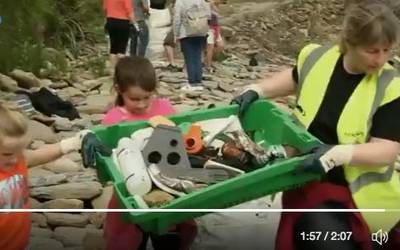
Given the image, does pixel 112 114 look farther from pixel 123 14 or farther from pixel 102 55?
pixel 102 55

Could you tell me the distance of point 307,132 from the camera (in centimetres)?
157

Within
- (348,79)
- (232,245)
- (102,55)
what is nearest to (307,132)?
(348,79)

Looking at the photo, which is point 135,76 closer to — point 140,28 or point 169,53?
point 140,28

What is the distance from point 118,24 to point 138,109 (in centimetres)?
227

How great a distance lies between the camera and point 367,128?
59.5 inches

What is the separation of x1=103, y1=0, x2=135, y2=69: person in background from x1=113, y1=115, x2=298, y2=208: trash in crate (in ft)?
7.73

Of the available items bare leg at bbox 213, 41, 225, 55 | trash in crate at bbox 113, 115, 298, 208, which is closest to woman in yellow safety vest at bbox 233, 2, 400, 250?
trash in crate at bbox 113, 115, 298, 208

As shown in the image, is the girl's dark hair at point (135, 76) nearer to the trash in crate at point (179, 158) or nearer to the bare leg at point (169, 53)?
the trash in crate at point (179, 158)

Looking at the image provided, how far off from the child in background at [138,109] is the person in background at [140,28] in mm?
2349

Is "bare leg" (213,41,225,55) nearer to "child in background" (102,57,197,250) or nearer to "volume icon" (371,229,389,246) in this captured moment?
"child in background" (102,57,197,250)

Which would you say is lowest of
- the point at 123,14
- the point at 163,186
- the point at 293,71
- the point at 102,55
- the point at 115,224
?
the point at 102,55

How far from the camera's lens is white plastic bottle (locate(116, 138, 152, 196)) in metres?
1.52

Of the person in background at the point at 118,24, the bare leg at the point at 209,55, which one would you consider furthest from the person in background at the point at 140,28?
the bare leg at the point at 209,55

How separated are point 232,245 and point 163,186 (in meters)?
0.38
